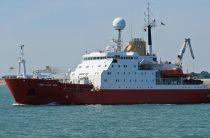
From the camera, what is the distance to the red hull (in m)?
50.8

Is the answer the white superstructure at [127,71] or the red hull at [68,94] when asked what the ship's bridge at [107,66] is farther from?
the red hull at [68,94]

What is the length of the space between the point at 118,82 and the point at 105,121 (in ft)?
45.1

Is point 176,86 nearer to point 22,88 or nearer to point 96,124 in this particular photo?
point 22,88

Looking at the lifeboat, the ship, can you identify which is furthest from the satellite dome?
the lifeboat

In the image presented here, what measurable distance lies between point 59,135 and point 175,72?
25.1 metres

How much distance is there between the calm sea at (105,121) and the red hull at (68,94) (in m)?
1.03

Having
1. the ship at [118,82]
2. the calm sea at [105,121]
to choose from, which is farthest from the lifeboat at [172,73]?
the calm sea at [105,121]

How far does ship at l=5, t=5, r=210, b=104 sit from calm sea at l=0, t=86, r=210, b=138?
1360 millimetres

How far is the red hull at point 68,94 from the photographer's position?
50.8 m

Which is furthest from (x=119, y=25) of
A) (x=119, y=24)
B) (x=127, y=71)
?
(x=127, y=71)

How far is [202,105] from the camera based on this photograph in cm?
5459

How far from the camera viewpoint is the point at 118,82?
2063 inches

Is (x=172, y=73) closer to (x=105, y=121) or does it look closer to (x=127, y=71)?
(x=127, y=71)

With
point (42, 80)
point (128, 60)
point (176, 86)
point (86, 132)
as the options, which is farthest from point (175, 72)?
point (86, 132)
